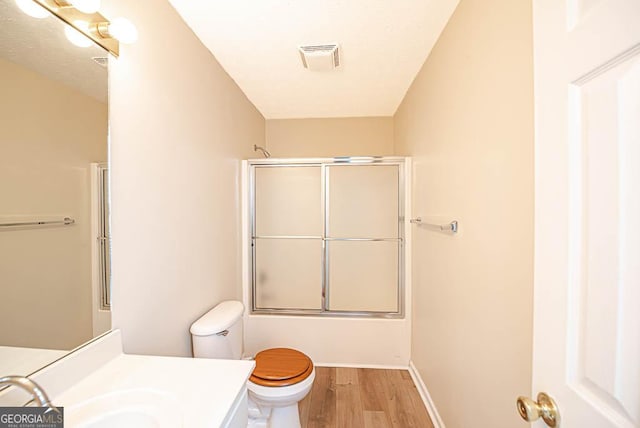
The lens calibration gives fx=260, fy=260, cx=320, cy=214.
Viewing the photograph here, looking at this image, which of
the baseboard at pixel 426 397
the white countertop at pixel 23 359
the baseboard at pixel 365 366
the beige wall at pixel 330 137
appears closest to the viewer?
the white countertop at pixel 23 359

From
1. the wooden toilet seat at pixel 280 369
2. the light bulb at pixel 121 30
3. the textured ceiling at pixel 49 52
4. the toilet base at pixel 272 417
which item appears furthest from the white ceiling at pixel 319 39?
→ the toilet base at pixel 272 417

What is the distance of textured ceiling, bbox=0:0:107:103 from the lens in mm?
697

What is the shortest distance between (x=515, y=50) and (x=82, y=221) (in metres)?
1.58

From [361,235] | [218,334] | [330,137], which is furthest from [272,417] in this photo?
[330,137]

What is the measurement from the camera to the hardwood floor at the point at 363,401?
168cm

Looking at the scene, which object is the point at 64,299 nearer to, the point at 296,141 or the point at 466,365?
the point at 466,365

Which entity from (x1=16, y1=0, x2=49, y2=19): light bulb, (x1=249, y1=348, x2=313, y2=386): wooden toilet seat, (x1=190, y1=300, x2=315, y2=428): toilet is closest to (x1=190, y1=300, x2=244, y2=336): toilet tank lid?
(x1=190, y1=300, x2=315, y2=428): toilet

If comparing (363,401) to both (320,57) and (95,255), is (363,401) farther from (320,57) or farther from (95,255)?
(320,57)

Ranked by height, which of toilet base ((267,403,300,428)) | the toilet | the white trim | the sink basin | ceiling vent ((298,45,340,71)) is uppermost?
ceiling vent ((298,45,340,71))

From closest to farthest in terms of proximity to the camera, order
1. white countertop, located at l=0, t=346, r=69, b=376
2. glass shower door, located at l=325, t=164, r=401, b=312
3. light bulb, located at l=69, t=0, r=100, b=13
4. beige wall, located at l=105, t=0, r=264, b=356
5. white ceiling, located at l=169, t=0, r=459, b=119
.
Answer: white countertop, located at l=0, t=346, r=69, b=376, light bulb, located at l=69, t=0, r=100, b=13, beige wall, located at l=105, t=0, r=264, b=356, white ceiling, located at l=169, t=0, r=459, b=119, glass shower door, located at l=325, t=164, r=401, b=312

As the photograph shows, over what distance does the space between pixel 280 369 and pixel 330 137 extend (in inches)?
93.4

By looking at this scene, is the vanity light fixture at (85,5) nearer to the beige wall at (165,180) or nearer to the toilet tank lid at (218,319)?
the beige wall at (165,180)

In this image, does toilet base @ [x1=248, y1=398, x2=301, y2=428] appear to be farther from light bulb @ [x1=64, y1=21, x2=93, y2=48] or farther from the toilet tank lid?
light bulb @ [x1=64, y1=21, x2=93, y2=48]

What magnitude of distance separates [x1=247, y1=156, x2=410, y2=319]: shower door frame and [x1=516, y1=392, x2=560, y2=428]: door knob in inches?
68.3
